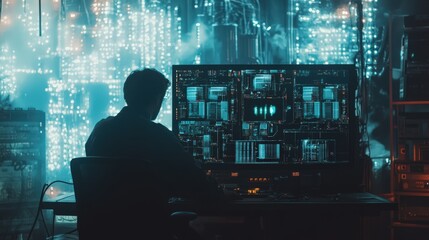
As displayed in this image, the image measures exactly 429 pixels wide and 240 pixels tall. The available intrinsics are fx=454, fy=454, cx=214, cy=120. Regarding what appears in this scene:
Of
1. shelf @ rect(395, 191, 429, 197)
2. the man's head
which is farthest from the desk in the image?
shelf @ rect(395, 191, 429, 197)

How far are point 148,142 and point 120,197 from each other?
252 millimetres

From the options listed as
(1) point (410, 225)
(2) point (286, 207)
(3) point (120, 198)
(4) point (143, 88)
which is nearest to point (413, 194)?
(1) point (410, 225)

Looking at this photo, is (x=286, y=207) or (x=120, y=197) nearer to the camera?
(x=120, y=197)

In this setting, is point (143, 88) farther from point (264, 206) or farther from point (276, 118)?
point (276, 118)

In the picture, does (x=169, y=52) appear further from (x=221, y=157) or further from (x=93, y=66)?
(x=221, y=157)

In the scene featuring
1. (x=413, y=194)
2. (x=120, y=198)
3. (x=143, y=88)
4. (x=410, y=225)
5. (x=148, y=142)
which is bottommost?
(x=410, y=225)

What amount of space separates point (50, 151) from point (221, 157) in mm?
2363

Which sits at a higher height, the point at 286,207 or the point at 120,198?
the point at 120,198

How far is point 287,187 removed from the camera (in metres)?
2.69

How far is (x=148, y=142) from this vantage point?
175 centimetres

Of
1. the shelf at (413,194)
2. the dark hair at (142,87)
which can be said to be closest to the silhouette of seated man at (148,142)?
the dark hair at (142,87)

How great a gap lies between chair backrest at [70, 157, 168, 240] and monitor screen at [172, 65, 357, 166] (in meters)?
1.10

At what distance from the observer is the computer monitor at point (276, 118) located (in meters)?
2.70

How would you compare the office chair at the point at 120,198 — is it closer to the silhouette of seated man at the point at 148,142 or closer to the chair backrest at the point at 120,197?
the chair backrest at the point at 120,197
